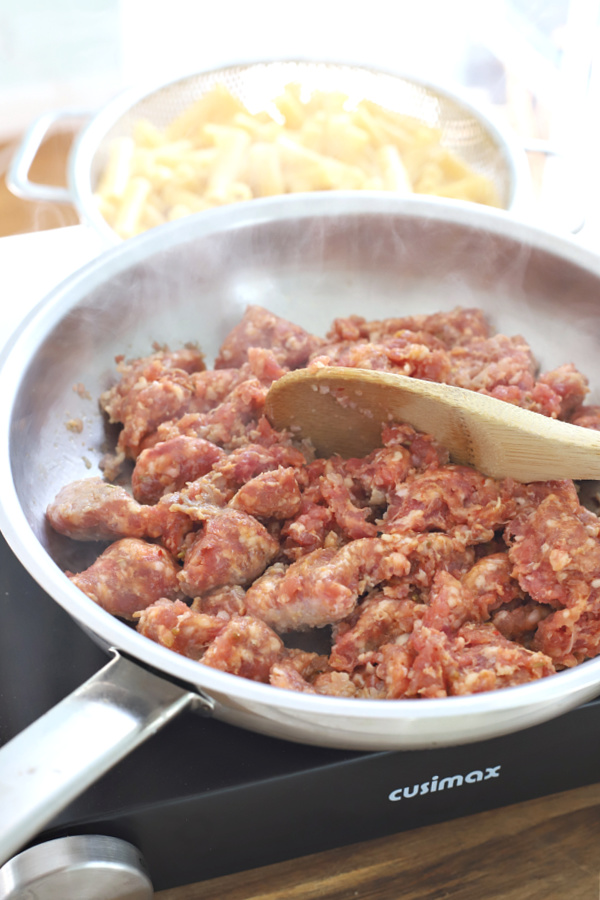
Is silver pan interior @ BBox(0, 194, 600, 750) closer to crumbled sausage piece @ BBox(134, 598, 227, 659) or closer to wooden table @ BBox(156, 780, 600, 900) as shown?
crumbled sausage piece @ BBox(134, 598, 227, 659)

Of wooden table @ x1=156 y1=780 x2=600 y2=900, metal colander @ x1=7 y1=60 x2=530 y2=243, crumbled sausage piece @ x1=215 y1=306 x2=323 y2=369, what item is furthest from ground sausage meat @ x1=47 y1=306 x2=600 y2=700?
metal colander @ x1=7 y1=60 x2=530 y2=243

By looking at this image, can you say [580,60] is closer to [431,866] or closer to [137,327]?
[137,327]

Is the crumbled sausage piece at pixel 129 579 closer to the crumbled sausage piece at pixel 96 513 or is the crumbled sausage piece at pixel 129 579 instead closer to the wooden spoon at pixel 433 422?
the crumbled sausage piece at pixel 96 513

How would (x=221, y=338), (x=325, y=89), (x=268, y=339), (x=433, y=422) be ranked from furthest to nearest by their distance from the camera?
(x=325, y=89) < (x=221, y=338) < (x=268, y=339) < (x=433, y=422)

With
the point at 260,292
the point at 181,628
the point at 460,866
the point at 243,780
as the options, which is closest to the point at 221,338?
the point at 260,292

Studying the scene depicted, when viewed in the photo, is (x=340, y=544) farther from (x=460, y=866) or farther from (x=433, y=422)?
(x=460, y=866)

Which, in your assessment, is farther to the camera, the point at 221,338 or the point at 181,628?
the point at 221,338
